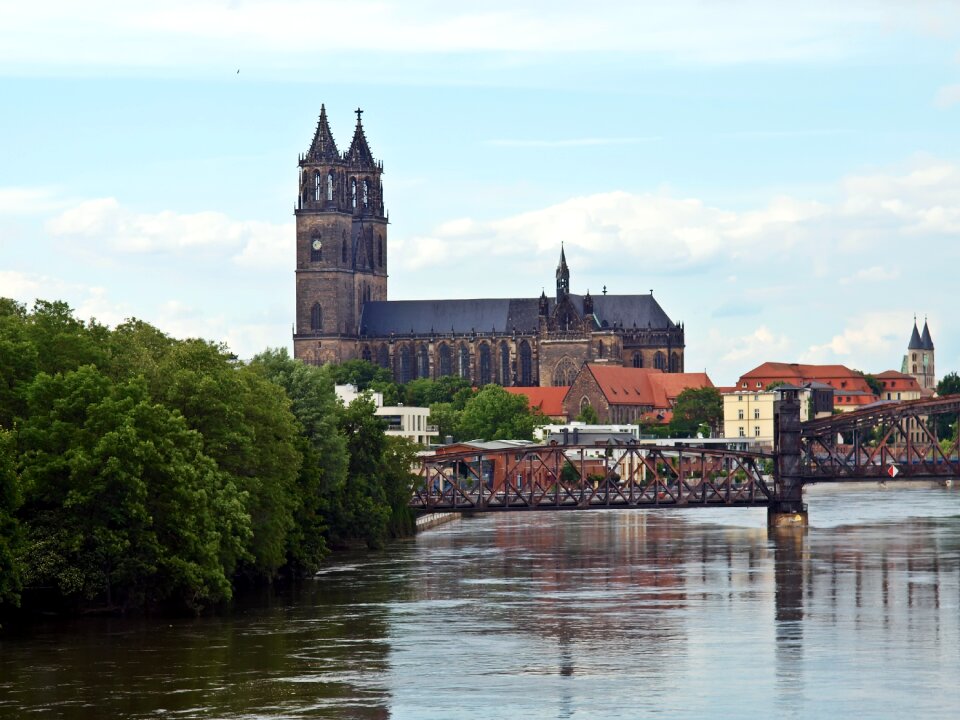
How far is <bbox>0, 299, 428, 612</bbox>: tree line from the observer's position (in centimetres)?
6381

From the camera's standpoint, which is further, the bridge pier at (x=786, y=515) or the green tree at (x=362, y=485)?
the bridge pier at (x=786, y=515)

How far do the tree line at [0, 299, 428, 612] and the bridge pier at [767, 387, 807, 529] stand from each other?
4624 centimetres

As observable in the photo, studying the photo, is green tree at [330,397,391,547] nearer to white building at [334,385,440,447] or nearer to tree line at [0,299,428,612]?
tree line at [0,299,428,612]

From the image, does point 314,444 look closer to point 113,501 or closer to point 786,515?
point 113,501

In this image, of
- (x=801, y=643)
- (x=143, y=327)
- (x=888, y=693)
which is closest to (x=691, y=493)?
(x=143, y=327)

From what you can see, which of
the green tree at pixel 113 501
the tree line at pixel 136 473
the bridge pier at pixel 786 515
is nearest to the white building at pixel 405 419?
the bridge pier at pixel 786 515

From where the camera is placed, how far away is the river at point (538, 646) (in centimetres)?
5184

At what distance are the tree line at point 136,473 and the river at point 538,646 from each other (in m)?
1.78

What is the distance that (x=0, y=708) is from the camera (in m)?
50.7

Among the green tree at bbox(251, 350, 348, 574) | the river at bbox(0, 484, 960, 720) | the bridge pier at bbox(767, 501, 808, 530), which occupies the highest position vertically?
the green tree at bbox(251, 350, 348, 574)

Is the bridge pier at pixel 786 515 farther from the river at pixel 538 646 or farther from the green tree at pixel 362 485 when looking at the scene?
the green tree at pixel 362 485

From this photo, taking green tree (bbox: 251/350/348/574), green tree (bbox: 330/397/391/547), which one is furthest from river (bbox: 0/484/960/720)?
green tree (bbox: 330/397/391/547)

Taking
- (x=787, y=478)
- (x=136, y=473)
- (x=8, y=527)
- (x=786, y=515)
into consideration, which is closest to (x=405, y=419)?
(x=787, y=478)

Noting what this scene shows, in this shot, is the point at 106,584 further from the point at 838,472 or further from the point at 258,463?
the point at 838,472
